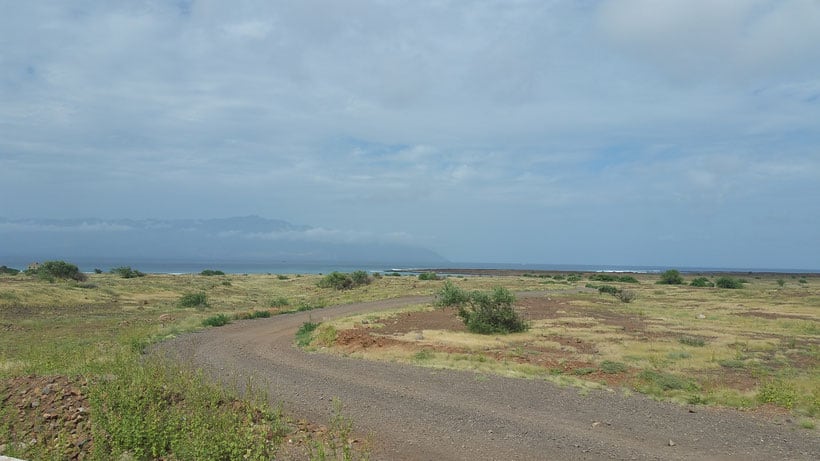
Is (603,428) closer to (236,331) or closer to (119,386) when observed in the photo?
(119,386)

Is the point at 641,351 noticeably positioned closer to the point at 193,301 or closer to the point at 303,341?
the point at 303,341

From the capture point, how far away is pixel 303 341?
20359mm

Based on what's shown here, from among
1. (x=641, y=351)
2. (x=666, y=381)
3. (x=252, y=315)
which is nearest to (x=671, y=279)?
(x=641, y=351)

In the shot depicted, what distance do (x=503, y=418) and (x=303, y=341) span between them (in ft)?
38.9

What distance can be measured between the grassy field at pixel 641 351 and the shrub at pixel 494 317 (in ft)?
2.27

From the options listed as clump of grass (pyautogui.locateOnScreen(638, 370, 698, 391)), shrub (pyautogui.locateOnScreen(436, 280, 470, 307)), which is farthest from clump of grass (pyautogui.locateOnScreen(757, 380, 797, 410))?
shrub (pyautogui.locateOnScreen(436, 280, 470, 307))

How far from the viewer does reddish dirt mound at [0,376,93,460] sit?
898 cm

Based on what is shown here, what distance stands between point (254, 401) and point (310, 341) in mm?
9788

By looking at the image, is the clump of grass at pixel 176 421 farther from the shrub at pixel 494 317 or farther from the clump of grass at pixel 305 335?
the shrub at pixel 494 317

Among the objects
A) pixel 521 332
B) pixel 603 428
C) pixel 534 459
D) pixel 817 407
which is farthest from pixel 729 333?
pixel 534 459

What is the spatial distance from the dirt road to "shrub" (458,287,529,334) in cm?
928

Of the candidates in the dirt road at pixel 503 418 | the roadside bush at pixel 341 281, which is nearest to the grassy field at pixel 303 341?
the dirt road at pixel 503 418

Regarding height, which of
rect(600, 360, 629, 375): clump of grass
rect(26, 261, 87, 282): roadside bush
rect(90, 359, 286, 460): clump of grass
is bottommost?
rect(600, 360, 629, 375): clump of grass

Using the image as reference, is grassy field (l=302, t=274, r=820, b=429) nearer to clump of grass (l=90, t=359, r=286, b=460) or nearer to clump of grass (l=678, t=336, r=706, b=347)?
clump of grass (l=678, t=336, r=706, b=347)
